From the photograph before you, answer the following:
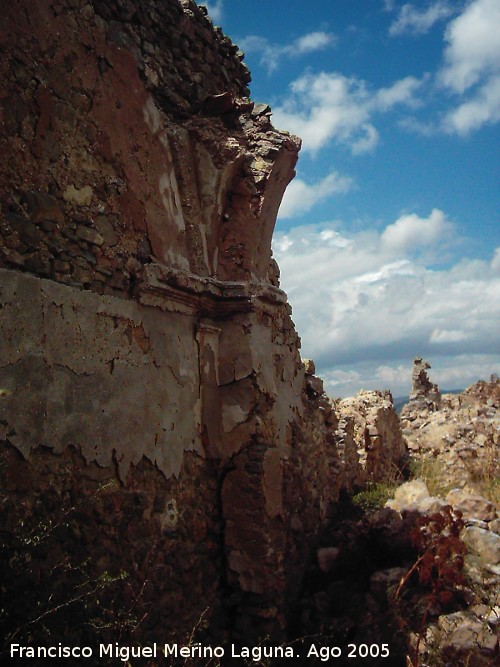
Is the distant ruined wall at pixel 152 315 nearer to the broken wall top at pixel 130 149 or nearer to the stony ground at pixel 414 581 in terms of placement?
the broken wall top at pixel 130 149

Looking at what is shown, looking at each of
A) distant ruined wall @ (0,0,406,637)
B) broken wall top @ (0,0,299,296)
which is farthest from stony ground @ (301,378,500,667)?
broken wall top @ (0,0,299,296)

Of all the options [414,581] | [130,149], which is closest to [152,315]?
[130,149]

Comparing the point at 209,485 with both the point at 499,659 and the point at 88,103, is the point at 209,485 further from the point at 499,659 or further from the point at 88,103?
the point at 88,103

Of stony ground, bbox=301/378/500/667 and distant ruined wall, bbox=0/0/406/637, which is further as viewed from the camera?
stony ground, bbox=301/378/500/667

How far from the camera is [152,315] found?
3.85 m

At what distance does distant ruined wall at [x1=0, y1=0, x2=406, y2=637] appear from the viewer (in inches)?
116

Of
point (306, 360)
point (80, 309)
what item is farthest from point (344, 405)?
point (80, 309)

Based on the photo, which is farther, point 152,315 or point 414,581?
point 414,581

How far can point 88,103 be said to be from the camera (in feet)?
11.5

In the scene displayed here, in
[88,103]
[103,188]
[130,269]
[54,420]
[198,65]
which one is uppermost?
[198,65]

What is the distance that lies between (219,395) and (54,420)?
172 cm

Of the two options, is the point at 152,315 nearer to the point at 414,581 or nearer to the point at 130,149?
the point at 130,149

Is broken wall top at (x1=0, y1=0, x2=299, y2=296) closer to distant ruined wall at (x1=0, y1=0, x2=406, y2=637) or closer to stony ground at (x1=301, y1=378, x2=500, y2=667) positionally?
distant ruined wall at (x1=0, y1=0, x2=406, y2=637)

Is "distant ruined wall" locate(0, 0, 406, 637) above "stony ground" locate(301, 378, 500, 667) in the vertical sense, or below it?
above
